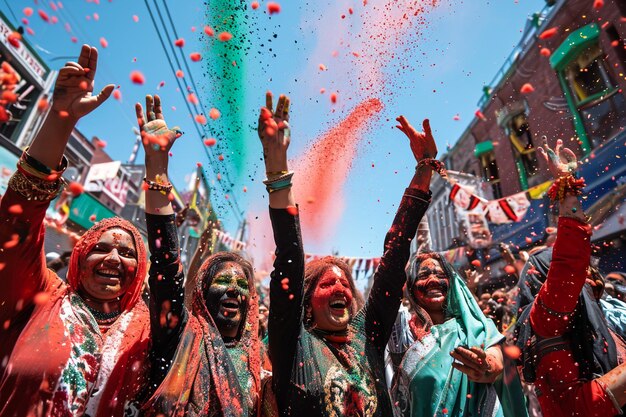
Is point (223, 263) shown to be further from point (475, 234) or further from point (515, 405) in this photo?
point (475, 234)

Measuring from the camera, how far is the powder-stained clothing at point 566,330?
2.17 meters

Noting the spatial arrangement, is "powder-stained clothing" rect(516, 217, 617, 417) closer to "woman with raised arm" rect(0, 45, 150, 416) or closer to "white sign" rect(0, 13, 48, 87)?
"woman with raised arm" rect(0, 45, 150, 416)

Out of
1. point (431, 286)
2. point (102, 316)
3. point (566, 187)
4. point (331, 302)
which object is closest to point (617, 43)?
point (566, 187)

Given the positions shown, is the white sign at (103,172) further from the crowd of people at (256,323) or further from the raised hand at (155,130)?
the raised hand at (155,130)

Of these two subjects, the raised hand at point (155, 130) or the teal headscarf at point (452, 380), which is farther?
the teal headscarf at point (452, 380)

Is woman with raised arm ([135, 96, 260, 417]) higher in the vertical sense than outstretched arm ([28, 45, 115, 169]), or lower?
lower

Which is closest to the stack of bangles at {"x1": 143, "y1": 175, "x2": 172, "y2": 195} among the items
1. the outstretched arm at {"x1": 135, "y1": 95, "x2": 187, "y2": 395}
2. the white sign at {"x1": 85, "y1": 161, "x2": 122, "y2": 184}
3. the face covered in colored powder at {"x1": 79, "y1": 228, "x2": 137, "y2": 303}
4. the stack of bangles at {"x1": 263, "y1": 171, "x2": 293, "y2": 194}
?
the outstretched arm at {"x1": 135, "y1": 95, "x2": 187, "y2": 395}

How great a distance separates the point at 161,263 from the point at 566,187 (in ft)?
8.33

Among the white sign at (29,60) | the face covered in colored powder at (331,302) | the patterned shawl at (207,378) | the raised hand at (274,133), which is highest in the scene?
the white sign at (29,60)

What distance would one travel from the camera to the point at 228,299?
2439 millimetres

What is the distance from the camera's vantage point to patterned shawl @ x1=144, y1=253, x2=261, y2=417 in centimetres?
180

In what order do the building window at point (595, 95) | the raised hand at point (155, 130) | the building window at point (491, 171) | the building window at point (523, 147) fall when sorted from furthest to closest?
1. the building window at point (491, 171)
2. the building window at point (523, 147)
3. the building window at point (595, 95)
4. the raised hand at point (155, 130)

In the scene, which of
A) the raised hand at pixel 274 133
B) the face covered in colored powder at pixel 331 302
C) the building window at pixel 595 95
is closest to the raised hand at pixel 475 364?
the face covered in colored powder at pixel 331 302

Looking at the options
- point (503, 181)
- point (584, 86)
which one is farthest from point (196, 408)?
point (503, 181)
